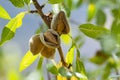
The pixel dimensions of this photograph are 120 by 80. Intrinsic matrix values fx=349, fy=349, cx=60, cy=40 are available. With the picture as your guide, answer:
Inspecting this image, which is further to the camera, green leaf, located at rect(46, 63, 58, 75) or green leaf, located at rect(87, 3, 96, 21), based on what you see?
green leaf, located at rect(87, 3, 96, 21)

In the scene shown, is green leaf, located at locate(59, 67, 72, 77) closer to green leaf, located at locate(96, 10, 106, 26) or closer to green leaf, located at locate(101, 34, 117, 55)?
green leaf, located at locate(101, 34, 117, 55)

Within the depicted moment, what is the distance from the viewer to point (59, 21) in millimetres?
722

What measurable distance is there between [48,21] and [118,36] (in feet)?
1.00

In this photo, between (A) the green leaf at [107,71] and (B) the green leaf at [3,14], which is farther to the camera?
(A) the green leaf at [107,71]

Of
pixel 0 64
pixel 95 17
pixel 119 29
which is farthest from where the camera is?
pixel 95 17

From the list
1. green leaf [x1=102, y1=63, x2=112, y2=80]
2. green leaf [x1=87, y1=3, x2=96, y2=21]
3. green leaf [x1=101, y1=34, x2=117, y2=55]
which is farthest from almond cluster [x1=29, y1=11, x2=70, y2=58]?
green leaf [x1=87, y1=3, x2=96, y2=21]

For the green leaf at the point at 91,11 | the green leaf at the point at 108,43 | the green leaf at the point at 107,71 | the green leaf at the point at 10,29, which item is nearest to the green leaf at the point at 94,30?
the green leaf at the point at 108,43

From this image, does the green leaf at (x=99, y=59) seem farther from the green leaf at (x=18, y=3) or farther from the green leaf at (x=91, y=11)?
the green leaf at (x=18, y=3)

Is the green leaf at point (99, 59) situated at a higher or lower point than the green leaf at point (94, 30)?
lower

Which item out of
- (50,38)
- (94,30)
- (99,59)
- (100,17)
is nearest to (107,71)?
(99,59)

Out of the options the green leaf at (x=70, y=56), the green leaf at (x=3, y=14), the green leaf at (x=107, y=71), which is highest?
the green leaf at (x=3, y=14)

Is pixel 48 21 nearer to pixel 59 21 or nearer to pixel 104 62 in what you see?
pixel 59 21

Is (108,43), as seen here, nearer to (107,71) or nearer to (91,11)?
(107,71)

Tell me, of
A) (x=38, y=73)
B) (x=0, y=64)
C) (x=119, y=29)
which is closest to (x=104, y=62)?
(x=119, y=29)
